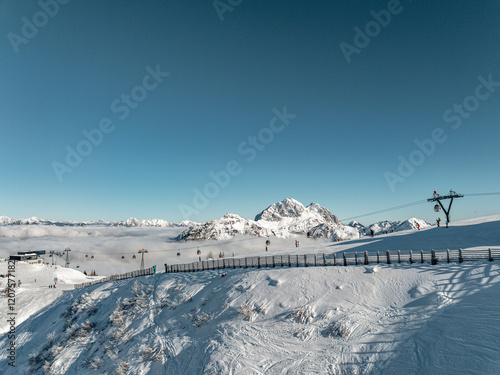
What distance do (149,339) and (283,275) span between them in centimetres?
1375

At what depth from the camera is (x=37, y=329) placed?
40.1 m

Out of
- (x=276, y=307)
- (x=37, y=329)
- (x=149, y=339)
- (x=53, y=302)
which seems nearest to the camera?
(x=276, y=307)

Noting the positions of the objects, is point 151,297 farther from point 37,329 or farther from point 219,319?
point 37,329

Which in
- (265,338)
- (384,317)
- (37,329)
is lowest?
(37,329)

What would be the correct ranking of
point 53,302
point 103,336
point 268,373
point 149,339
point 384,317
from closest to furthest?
point 268,373 < point 384,317 < point 149,339 < point 103,336 < point 53,302

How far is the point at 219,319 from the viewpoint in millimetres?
22719

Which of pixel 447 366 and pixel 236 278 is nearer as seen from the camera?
pixel 447 366

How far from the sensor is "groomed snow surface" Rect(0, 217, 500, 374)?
47.4 ft

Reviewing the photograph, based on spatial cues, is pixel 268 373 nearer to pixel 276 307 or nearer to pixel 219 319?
pixel 276 307

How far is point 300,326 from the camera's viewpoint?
62.7ft

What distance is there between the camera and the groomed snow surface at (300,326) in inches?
569

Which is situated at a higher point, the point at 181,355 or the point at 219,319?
the point at 219,319

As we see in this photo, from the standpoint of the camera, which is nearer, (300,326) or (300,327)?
(300,327)

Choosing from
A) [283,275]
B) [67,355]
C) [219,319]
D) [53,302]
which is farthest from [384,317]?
[53,302]
